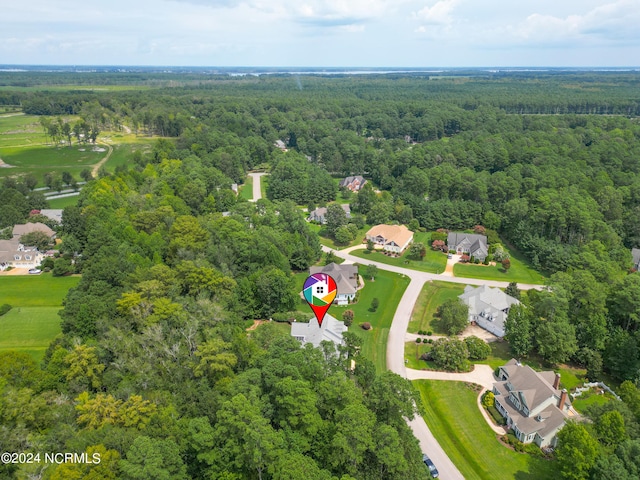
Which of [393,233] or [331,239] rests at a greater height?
[393,233]

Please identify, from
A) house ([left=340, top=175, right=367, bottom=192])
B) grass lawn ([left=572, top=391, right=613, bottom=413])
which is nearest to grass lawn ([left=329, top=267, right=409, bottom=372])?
grass lawn ([left=572, top=391, right=613, bottom=413])

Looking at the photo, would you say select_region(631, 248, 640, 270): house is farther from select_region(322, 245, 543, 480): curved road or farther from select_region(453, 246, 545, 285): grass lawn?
select_region(322, 245, 543, 480): curved road

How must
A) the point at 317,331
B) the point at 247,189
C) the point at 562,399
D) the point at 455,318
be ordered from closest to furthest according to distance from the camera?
the point at 562,399 → the point at 317,331 → the point at 455,318 → the point at 247,189

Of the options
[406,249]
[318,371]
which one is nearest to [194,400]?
[318,371]

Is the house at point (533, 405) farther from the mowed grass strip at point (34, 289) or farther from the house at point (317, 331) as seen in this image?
the mowed grass strip at point (34, 289)

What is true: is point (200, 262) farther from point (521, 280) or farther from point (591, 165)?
point (591, 165)

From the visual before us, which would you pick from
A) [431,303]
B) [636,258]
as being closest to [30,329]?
[431,303]

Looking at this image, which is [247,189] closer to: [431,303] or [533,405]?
[431,303]
